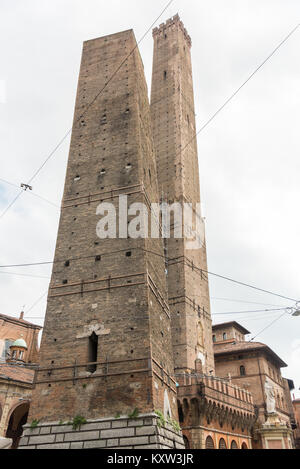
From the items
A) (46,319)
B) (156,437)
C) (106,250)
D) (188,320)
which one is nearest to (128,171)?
(106,250)

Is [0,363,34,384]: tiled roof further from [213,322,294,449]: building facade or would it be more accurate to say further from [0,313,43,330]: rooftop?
[213,322,294,449]: building facade

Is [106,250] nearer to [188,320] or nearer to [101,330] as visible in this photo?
[101,330]

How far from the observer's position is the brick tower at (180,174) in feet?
80.4

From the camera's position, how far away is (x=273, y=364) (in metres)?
33.8

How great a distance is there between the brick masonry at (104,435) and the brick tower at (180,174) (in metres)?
11.9

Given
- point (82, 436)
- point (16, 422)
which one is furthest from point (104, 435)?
point (16, 422)

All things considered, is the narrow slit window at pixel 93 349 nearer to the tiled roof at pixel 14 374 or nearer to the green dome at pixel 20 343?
the tiled roof at pixel 14 374

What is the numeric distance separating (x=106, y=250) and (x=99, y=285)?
1.32 meters

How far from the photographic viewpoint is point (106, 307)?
41.6ft

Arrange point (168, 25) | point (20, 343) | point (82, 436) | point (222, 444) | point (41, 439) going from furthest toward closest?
1. point (168, 25)
2. point (20, 343)
3. point (222, 444)
4. point (41, 439)
5. point (82, 436)

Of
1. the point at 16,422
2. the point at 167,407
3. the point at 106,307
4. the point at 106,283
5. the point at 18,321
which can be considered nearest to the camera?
the point at 167,407

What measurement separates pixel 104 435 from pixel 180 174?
22.1 meters

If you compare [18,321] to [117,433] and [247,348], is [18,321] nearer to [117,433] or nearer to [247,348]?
[247,348]

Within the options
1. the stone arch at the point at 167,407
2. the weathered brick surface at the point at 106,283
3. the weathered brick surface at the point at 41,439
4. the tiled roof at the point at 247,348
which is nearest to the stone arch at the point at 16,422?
the weathered brick surface at the point at 106,283
